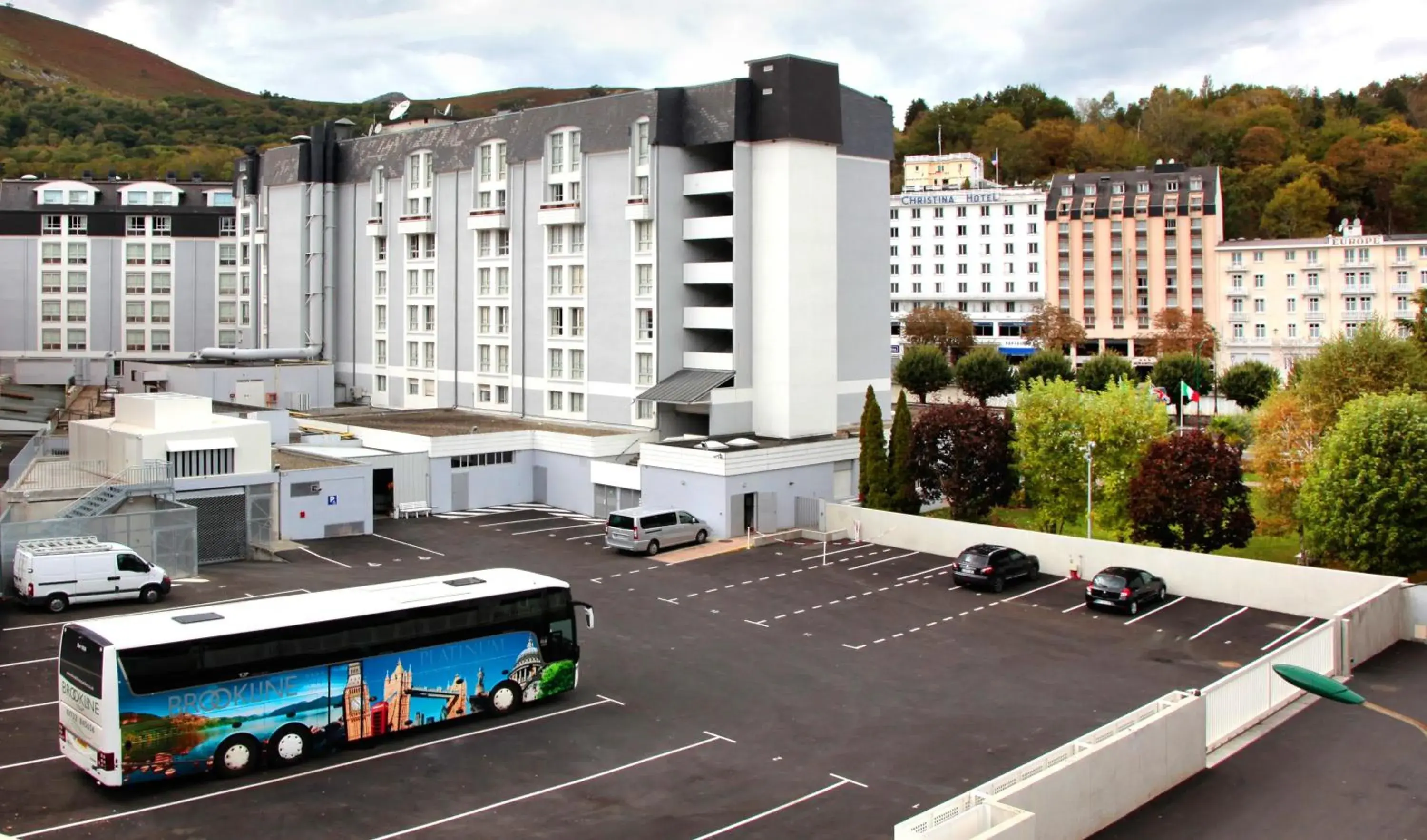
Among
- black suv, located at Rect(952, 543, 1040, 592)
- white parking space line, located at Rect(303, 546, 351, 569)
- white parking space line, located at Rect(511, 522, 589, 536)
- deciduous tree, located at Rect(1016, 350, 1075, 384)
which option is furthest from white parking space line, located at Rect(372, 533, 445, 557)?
deciduous tree, located at Rect(1016, 350, 1075, 384)

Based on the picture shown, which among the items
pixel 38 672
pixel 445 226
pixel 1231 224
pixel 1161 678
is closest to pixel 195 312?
pixel 445 226

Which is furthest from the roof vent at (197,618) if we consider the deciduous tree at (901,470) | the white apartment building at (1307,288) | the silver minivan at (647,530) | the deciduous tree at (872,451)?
the white apartment building at (1307,288)

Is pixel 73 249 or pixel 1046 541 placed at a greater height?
pixel 73 249

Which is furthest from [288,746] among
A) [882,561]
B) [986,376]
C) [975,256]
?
[975,256]

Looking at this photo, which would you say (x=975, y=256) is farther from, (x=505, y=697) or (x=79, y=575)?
(x=505, y=697)

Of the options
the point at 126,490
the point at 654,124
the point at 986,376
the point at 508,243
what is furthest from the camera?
the point at 986,376

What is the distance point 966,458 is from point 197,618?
30.1 m

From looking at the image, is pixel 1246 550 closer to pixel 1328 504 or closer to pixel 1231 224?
pixel 1328 504

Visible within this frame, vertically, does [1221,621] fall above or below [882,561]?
below

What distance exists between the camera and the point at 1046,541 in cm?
4041

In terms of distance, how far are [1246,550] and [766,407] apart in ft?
64.8

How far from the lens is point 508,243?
6372 cm

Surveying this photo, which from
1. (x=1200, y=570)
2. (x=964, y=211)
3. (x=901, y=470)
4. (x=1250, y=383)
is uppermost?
(x=964, y=211)

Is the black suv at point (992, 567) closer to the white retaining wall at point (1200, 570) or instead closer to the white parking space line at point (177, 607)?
the white retaining wall at point (1200, 570)
